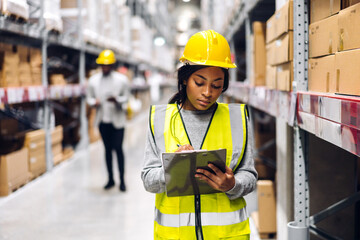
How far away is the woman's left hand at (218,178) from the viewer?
5.05 feet

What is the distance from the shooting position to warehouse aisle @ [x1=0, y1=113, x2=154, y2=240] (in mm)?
3896

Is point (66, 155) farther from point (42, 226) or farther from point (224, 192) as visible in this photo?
point (224, 192)

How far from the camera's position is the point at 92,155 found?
315 inches

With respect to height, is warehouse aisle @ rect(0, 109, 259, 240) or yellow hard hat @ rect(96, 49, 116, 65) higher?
yellow hard hat @ rect(96, 49, 116, 65)

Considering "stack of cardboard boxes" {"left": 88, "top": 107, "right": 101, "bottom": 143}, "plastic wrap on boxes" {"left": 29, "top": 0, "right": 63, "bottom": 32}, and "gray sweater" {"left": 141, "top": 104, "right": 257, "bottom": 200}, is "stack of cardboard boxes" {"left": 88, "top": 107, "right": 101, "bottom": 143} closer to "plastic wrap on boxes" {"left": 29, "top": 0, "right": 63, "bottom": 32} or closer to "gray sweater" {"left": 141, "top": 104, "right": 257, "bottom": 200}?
"plastic wrap on boxes" {"left": 29, "top": 0, "right": 63, "bottom": 32}

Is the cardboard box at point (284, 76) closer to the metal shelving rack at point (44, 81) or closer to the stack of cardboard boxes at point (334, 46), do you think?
the stack of cardboard boxes at point (334, 46)

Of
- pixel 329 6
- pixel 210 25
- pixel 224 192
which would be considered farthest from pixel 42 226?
pixel 210 25

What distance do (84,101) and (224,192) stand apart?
23.9 feet

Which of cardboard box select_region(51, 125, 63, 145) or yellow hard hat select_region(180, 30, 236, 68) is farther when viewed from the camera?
cardboard box select_region(51, 125, 63, 145)

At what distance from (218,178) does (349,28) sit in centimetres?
77

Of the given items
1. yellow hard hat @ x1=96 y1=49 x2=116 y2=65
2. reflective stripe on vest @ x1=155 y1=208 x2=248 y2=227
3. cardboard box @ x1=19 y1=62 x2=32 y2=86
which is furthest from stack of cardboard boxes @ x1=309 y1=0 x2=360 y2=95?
cardboard box @ x1=19 y1=62 x2=32 y2=86

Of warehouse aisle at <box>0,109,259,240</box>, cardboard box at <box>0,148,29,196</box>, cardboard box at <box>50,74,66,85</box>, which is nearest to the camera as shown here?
warehouse aisle at <box>0,109,259,240</box>

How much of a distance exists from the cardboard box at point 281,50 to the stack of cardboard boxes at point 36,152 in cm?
377

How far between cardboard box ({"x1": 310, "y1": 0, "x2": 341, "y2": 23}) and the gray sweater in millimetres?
716
